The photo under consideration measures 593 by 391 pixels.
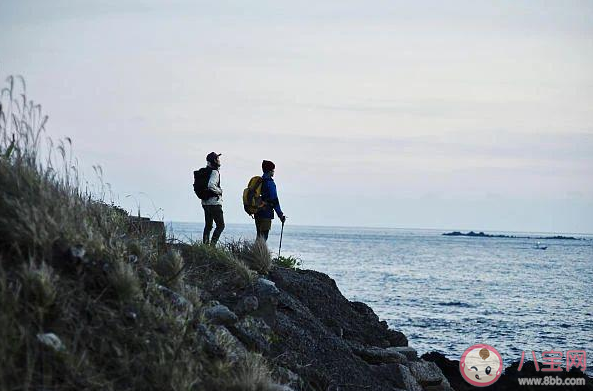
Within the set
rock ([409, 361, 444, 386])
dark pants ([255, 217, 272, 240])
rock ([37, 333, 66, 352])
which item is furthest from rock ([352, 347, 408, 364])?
rock ([37, 333, 66, 352])

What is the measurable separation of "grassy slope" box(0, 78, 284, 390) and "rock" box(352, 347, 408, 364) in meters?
3.32

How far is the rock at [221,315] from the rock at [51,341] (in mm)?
2402

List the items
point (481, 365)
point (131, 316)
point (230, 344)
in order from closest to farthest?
point (131, 316) → point (230, 344) → point (481, 365)

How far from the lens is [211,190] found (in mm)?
14336

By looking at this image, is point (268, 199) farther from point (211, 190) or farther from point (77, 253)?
point (77, 253)

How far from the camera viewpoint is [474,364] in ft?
61.5

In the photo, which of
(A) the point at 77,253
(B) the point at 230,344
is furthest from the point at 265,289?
(A) the point at 77,253

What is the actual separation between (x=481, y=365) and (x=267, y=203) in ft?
23.2

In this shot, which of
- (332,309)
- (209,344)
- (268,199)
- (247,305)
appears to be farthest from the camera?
(268,199)

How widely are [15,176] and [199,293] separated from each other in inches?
100

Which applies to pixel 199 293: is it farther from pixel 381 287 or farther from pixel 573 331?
pixel 381 287

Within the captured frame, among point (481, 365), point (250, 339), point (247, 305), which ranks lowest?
point (481, 365)

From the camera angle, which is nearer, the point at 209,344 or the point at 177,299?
the point at 209,344

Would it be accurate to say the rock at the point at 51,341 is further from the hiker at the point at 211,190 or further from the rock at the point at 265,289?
the hiker at the point at 211,190
